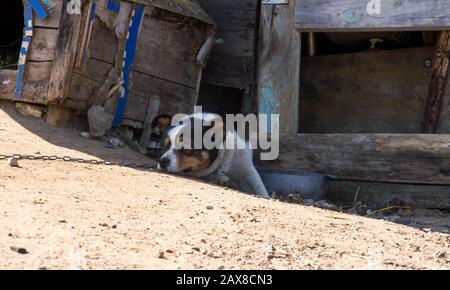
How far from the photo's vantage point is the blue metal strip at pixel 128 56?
24.0 feet

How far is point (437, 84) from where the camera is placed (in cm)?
771

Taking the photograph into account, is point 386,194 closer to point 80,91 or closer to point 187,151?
point 187,151

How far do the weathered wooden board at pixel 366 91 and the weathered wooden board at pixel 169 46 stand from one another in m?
1.66

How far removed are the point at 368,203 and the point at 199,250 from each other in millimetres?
3835

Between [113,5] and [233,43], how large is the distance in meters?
1.77

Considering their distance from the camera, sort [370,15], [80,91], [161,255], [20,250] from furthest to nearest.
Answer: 1. [80,91]
2. [370,15]
3. [161,255]
4. [20,250]

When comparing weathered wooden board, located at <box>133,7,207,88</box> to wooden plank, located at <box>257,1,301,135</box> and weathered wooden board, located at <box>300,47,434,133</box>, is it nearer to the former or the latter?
wooden plank, located at <box>257,1,301,135</box>

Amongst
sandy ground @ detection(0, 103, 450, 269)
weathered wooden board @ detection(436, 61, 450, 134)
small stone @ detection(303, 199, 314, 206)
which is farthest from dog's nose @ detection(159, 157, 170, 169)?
weathered wooden board @ detection(436, 61, 450, 134)

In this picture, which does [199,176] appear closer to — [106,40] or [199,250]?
[106,40]

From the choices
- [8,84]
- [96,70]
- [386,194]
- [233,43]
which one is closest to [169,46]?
[96,70]

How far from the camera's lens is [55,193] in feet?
15.0

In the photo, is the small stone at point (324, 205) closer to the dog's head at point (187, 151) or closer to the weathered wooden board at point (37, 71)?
the dog's head at point (187, 151)

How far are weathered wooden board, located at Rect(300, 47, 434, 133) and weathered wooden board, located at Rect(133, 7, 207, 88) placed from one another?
1.66 m

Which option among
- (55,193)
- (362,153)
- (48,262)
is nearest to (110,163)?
(55,193)
